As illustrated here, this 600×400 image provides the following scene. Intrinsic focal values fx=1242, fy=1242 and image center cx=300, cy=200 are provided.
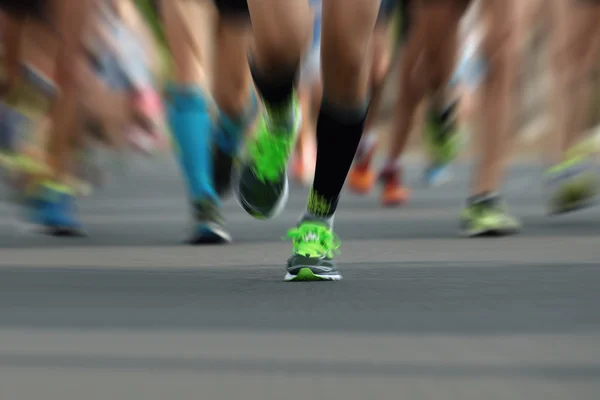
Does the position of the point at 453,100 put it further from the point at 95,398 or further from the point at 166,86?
the point at 95,398

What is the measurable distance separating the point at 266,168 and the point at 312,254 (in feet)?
0.80

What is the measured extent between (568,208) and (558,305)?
2.12 meters

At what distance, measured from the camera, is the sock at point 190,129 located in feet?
13.6

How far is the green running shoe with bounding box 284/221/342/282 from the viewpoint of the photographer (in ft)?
10.1

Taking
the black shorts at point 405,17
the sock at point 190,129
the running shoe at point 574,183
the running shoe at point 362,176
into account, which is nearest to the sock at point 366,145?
the running shoe at point 362,176

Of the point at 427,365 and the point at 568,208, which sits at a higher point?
the point at 568,208

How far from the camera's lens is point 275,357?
2.07 m

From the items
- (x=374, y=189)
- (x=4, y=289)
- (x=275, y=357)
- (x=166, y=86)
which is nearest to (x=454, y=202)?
(x=374, y=189)

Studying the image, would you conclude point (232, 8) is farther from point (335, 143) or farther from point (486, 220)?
point (335, 143)

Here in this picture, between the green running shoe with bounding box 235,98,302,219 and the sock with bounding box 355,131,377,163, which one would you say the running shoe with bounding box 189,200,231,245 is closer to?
the green running shoe with bounding box 235,98,302,219

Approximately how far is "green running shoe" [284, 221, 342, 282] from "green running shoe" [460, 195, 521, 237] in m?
1.28

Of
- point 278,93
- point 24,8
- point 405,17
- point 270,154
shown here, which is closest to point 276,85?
point 278,93

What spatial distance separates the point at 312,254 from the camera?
307cm

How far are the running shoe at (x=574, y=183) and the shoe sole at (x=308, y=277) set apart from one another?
173cm
